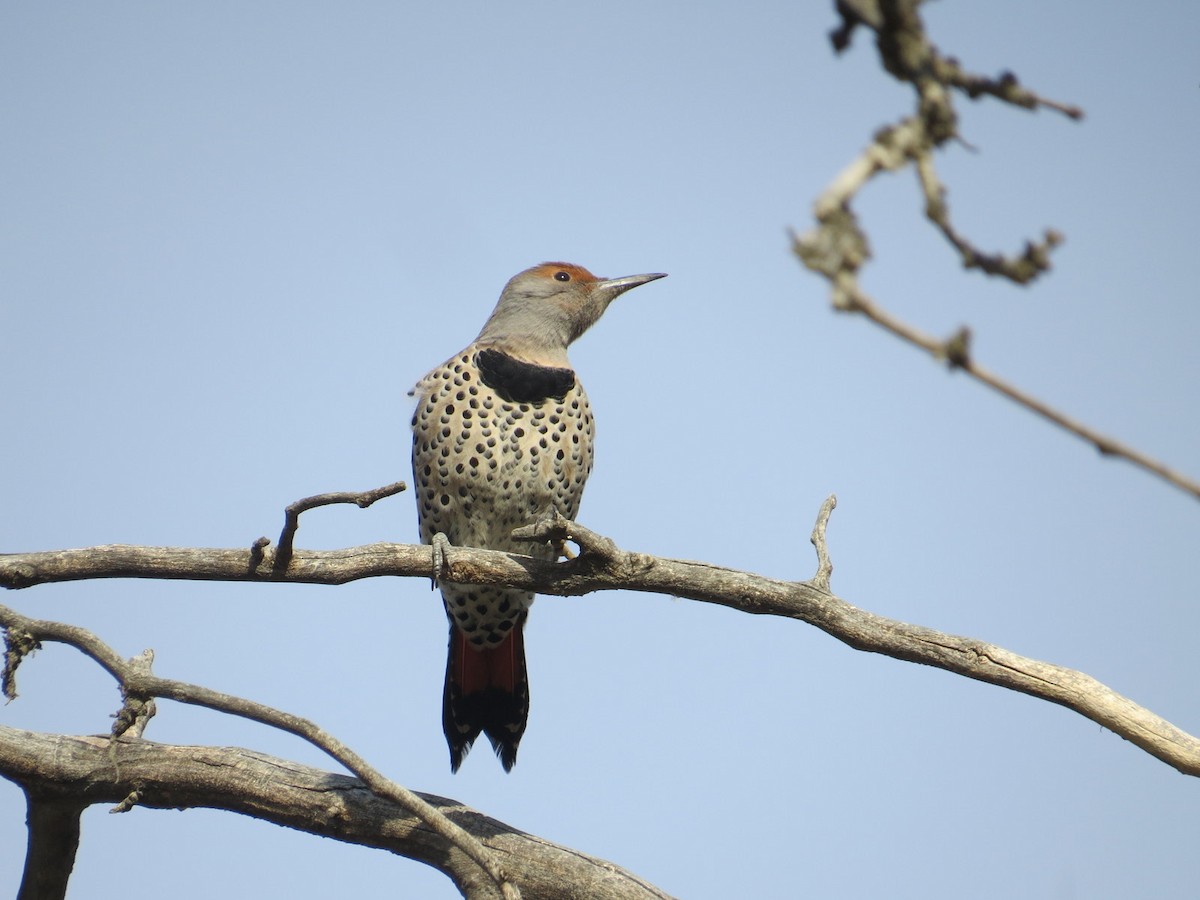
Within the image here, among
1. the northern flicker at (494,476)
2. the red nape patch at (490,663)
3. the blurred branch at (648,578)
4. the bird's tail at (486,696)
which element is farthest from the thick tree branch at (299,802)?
the red nape patch at (490,663)

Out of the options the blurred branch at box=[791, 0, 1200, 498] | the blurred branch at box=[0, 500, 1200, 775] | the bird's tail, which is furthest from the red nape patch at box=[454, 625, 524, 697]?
the blurred branch at box=[791, 0, 1200, 498]

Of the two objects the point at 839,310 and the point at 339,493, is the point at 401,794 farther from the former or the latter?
the point at 839,310

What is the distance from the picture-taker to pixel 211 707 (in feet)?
13.0

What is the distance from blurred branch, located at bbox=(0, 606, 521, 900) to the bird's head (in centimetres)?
284

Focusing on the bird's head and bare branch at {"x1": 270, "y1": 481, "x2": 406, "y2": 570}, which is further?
the bird's head

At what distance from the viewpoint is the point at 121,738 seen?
14.5ft

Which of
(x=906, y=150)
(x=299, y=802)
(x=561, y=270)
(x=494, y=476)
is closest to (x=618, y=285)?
(x=561, y=270)

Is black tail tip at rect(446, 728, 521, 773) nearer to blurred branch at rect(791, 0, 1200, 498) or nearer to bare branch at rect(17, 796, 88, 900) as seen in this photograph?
bare branch at rect(17, 796, 88, 900)

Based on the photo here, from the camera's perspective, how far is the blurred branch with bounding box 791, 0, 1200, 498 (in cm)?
140

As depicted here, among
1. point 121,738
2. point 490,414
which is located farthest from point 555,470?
point 121,738

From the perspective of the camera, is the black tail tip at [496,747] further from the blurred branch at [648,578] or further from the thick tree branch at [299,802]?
the blurred branch at [648,578]

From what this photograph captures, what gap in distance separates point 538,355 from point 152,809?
9.53 ft

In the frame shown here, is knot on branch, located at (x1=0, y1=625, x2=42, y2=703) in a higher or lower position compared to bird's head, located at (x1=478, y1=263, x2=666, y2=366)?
lower

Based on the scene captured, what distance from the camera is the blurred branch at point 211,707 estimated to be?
12.3 ft
